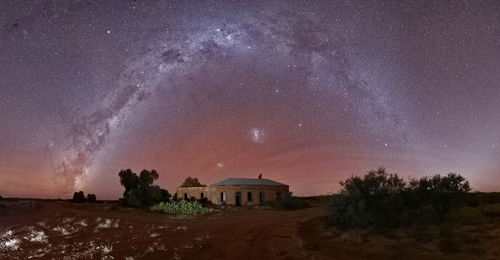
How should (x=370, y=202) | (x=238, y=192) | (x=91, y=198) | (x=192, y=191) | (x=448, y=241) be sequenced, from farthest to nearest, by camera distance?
(x=192, y=191) < (x=91, y=198) < (x=238, y=192) < (x=370, y=202) < (x=448, y=241)

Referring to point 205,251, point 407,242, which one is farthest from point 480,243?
point 205,251

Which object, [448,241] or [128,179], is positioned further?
[128,179]

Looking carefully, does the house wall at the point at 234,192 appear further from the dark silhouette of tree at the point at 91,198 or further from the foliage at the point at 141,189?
the dark silhouette of tree at the point at 91,198

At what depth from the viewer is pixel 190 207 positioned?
30.4 metres

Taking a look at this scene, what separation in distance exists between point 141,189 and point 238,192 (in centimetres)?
1074

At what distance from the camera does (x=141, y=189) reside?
35250mm

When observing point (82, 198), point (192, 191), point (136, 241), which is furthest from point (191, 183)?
point (136, 241)

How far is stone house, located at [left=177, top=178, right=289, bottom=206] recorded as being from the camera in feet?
133

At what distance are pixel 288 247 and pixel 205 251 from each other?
9.57 feet

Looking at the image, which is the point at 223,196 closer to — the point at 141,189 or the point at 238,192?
the point at 238,192

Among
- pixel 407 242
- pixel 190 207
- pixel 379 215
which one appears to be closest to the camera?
pixel 407 242

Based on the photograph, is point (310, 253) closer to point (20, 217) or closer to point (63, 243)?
point (63, 243)

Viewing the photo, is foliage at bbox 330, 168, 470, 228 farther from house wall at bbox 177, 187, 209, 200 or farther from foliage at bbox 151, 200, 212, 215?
house wall at bbox 177, 187, 209, 200

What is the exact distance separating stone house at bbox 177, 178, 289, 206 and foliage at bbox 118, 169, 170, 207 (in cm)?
473
